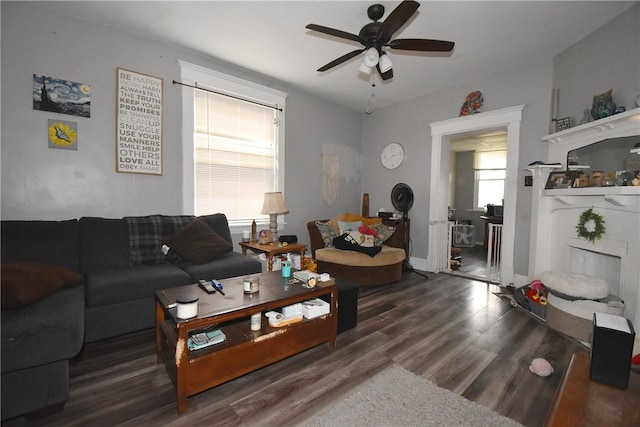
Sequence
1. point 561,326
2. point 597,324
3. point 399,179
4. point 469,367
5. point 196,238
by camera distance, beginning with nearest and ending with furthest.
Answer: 1. point 597,324
2. point 469,367
3. point 561,326
4. point 196,238
5. point 399,179

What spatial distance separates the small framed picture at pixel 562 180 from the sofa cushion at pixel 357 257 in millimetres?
1798

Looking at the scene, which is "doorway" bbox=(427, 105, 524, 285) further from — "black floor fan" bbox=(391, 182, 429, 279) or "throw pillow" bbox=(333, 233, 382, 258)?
"throw pillow" bbox=(333, 233, 382, 258)

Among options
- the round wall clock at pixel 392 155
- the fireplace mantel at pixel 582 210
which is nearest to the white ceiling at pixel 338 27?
the fireplace mantel at pixel 582 210

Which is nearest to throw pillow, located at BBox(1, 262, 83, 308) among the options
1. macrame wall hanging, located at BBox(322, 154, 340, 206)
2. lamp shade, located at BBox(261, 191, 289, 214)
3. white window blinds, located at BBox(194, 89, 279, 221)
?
white window blinds, located at BBox(194, 89, 279, 221)

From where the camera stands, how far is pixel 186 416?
145 cm

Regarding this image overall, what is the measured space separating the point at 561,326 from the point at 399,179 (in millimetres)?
2923

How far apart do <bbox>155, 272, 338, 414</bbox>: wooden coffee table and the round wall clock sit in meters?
3.24

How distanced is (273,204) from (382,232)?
60.2 inches

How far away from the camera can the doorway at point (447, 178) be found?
361 cm

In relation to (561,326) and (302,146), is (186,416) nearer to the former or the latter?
(561,326)

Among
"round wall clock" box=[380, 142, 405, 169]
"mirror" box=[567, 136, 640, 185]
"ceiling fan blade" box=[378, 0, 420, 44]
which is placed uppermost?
"ceiling fan blade" box=[378, 0, 420, 44]

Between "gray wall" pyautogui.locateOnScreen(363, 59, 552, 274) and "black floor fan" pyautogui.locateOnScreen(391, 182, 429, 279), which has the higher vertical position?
"gray wall" pyautogui.locateOnScreen(363, 59, 552, 274)

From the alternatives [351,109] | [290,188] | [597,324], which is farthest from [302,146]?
[597,324]

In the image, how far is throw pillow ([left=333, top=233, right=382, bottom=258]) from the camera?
3.55 metres
